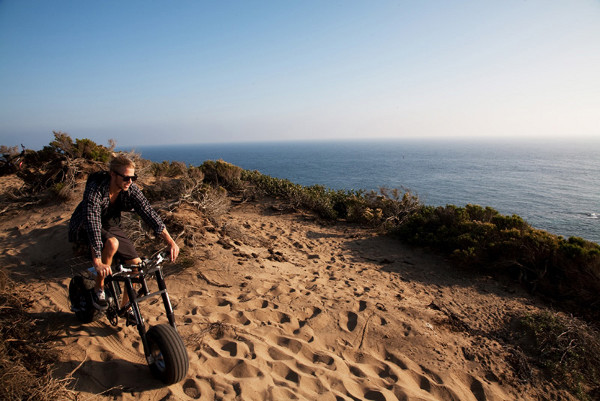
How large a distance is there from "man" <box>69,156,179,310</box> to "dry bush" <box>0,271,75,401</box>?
24.4 inches

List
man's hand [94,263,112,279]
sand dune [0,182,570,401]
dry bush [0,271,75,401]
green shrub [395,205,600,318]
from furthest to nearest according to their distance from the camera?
green shrub [395,205,600,318] < sand dune [0,182,570,401] < man's hand [94,263,112,279] < dry bush [0,271,75,401]

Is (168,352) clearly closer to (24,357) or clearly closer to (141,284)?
(141,284)

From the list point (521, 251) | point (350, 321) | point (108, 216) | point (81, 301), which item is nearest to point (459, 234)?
point (521, 251)

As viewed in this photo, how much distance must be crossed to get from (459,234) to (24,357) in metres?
8.27

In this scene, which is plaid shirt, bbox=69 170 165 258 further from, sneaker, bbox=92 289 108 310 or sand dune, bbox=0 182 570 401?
sand dune, bbox=0 182 570 401

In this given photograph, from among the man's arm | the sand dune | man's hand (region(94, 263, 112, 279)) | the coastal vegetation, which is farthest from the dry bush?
the man's arm

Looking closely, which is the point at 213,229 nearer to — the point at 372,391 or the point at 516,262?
the point at 372,391

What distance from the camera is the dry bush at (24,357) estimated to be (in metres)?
2.29

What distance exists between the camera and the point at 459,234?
7.50 meters

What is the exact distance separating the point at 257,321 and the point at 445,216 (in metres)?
6.46

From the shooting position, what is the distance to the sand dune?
3068mm

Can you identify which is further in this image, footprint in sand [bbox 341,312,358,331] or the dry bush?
footprint in sand [bbox 341,312,358,331]

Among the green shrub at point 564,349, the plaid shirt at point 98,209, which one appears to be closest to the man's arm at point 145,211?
the plaid shirt at point 98,209

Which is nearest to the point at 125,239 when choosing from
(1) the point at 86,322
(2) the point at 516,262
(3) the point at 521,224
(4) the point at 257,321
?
(1) the point at 86,322
